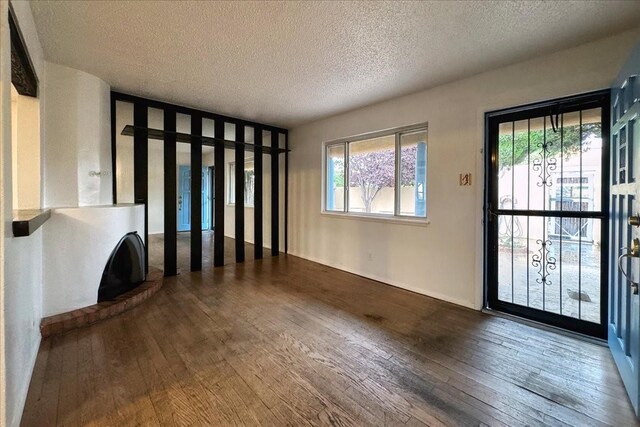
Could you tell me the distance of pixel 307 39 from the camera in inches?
94.2

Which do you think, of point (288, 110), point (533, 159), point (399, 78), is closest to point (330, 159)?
point (288, 110)

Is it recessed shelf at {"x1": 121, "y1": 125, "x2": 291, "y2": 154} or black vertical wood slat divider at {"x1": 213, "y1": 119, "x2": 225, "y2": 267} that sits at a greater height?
recessed shelf at {"x1": 121, "y1": 125, "x2": 291, "y2": 154}

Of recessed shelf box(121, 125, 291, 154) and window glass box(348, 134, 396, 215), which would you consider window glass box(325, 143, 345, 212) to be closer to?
window glass box(348, 134, 396, 215)

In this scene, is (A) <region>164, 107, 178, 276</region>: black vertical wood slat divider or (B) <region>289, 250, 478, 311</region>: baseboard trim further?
(A) <region>164, 107, 178, 276</region>: black vertical wood slat divider

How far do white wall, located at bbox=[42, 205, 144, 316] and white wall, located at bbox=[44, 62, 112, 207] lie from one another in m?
0.40

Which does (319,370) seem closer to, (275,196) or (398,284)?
(398,284)

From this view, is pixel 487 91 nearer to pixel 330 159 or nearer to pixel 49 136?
pixel 330 159

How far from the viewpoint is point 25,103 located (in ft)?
8.09

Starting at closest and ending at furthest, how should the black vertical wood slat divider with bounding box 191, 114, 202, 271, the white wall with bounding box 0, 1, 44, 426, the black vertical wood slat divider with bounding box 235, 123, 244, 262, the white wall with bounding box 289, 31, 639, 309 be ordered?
the white wall with bounding box 0, 1, 44, 426 → the white wall with bounding box 289, 31, 639, 309 → the black vertical wood slat divider with bounding box 191, 114, 202, 271 → the black vertical wood slat divider with bounding box 235, 123, 244, 262

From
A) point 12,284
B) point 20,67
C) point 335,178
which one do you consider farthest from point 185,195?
point 12,284

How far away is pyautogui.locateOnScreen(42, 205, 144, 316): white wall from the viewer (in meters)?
2.55

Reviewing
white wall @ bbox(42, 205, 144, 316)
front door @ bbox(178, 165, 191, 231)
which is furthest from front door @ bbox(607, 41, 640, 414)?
front door @ bbox(178, 165, 191, 231)

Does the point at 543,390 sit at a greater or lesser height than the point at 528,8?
lesser

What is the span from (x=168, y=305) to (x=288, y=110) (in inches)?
127
